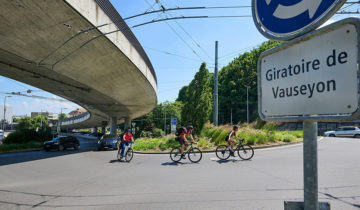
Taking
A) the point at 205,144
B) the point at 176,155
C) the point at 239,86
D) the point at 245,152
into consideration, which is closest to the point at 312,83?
the point at 176,155

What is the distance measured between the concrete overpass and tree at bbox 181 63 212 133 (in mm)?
4582

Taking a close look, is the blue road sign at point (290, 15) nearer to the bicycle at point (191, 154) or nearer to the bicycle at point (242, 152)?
the bicycle at point (191, 154)

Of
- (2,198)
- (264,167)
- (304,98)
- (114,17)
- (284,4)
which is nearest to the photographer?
(304,98)

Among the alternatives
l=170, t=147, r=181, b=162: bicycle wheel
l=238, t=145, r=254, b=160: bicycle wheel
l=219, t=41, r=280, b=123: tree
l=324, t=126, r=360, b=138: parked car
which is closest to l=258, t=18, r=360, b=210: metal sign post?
l=170, t=147, r=181, b=162: bicycle wheel

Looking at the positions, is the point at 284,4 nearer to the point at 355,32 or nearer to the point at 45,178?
the point at 355,32

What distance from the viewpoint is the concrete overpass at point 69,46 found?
8.78 metres

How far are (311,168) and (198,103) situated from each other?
57.6 feet

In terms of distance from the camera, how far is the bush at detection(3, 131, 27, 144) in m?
24.8

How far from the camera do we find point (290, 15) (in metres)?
1.35

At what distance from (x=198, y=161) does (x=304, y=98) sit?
30.5 feet

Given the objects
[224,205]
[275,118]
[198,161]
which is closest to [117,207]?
[224,205]

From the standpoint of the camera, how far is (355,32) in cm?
100

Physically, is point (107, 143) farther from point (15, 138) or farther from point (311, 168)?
point (311, 168)

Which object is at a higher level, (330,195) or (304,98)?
(304,98)
